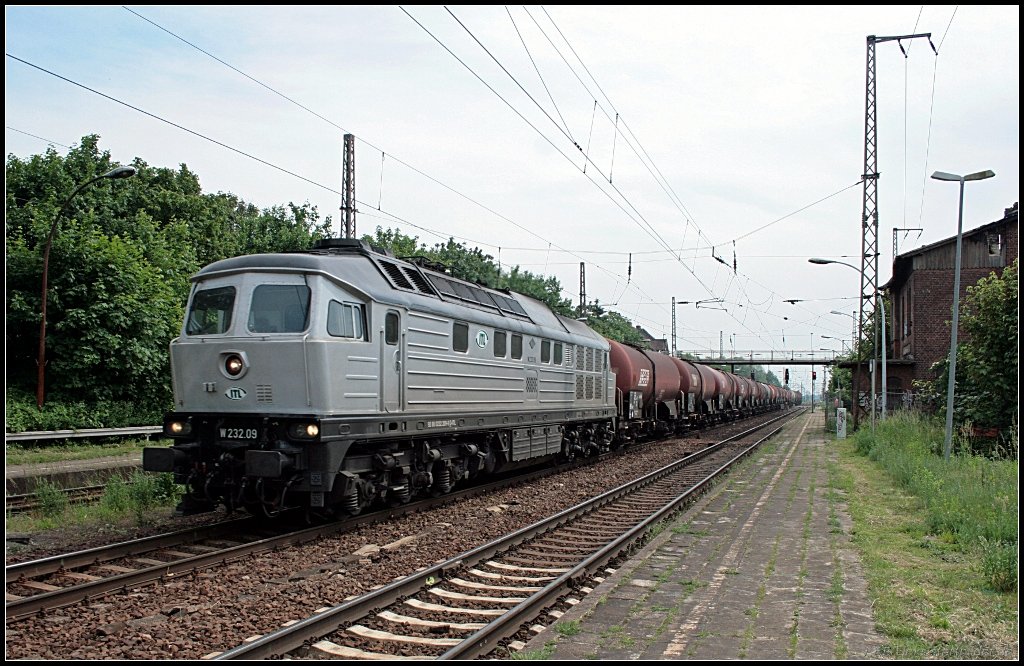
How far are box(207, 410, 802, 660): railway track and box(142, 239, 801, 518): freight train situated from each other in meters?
2.56

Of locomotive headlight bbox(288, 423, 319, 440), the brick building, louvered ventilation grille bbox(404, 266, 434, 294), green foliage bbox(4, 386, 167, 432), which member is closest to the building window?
the brick building

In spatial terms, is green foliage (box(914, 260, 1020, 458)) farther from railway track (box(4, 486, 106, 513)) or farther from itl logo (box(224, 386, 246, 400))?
railway track (box(4, 486, 106, 513))

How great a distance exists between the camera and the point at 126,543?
10047 millimetres

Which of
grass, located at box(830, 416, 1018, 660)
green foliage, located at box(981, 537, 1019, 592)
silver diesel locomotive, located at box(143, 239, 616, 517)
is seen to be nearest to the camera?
grass, located at box(830, 416, 1018, 660)

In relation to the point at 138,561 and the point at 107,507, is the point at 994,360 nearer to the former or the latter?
the point at 138,561

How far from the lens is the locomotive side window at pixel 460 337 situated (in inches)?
573

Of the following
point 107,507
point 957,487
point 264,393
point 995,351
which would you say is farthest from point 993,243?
point 107,507

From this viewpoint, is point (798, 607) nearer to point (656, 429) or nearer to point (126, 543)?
point (126, 543)

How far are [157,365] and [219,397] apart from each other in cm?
1614

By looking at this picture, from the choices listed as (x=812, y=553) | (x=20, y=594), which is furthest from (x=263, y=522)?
(x=812, y=553)

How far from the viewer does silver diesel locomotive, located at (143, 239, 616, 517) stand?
1101 cm

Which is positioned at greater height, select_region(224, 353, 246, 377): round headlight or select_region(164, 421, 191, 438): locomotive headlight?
select_region(224, 353, 246, 377): round headlight

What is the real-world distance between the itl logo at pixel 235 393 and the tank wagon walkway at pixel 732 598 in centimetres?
550

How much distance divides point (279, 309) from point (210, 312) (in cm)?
121
